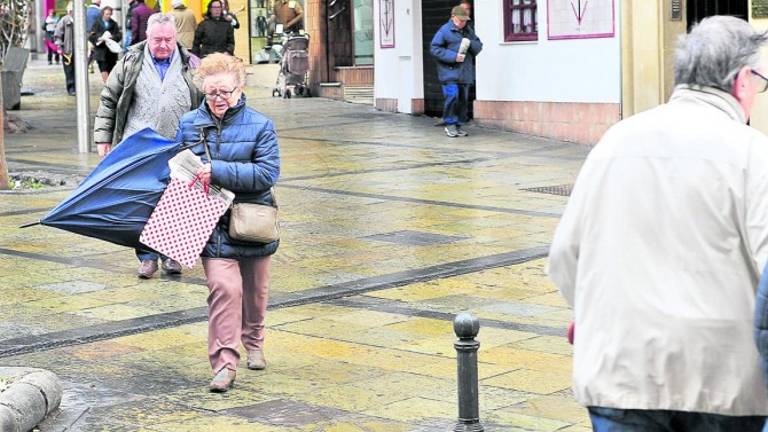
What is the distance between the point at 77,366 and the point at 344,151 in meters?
11.7

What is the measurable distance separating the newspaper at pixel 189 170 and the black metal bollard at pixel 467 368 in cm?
187

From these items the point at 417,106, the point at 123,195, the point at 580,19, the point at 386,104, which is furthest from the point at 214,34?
the point at 123,195

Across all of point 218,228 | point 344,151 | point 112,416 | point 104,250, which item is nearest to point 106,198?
point 218,228

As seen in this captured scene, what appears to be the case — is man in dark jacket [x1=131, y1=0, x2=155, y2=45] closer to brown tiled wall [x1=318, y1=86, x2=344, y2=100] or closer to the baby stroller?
the baby stroller

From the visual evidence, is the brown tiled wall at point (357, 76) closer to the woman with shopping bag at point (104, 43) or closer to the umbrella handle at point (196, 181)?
the woman with shopping bag at point (104, 43)

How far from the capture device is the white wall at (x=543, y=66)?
1906 cm

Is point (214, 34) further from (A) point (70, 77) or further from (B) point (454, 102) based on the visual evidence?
(A) point (70, 77)

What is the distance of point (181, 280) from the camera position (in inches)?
400

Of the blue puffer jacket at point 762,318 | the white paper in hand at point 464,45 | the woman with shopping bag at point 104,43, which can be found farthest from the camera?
the woman with shopping bag at point 104,43

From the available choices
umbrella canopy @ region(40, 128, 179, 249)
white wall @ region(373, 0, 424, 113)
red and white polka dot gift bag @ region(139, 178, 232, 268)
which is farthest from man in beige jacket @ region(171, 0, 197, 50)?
red and white polka dot gift bag @ region(139, 178, 232, 268)

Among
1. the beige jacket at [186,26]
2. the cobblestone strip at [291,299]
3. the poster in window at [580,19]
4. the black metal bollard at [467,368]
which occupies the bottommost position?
the cobblestone strip at [291,299]

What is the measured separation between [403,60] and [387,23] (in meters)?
0.82

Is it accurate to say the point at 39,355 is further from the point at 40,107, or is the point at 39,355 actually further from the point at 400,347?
the point at 40,107

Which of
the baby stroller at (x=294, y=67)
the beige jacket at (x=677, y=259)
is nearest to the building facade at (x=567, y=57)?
the baby stroller at (x=294, y=67)
